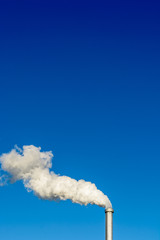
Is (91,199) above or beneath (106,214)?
above

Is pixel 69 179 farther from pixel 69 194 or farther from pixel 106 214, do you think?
pixel 106 214

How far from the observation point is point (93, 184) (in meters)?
Result: 31.8

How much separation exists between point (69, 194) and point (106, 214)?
178 inches

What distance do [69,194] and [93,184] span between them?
7.54 feet

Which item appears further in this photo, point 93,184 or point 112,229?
point 93,184

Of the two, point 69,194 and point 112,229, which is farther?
point 69,194

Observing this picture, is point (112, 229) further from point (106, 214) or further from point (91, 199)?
point (91, 199)

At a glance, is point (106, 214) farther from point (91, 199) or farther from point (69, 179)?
point (69, 179)

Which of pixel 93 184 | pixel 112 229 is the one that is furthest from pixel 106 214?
pixel 93 184

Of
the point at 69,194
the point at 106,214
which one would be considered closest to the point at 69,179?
the point at 69,194

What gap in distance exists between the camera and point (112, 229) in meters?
27.5

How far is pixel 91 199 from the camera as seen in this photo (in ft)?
103

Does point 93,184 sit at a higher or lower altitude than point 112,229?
higher

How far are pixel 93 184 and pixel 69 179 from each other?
214cm
